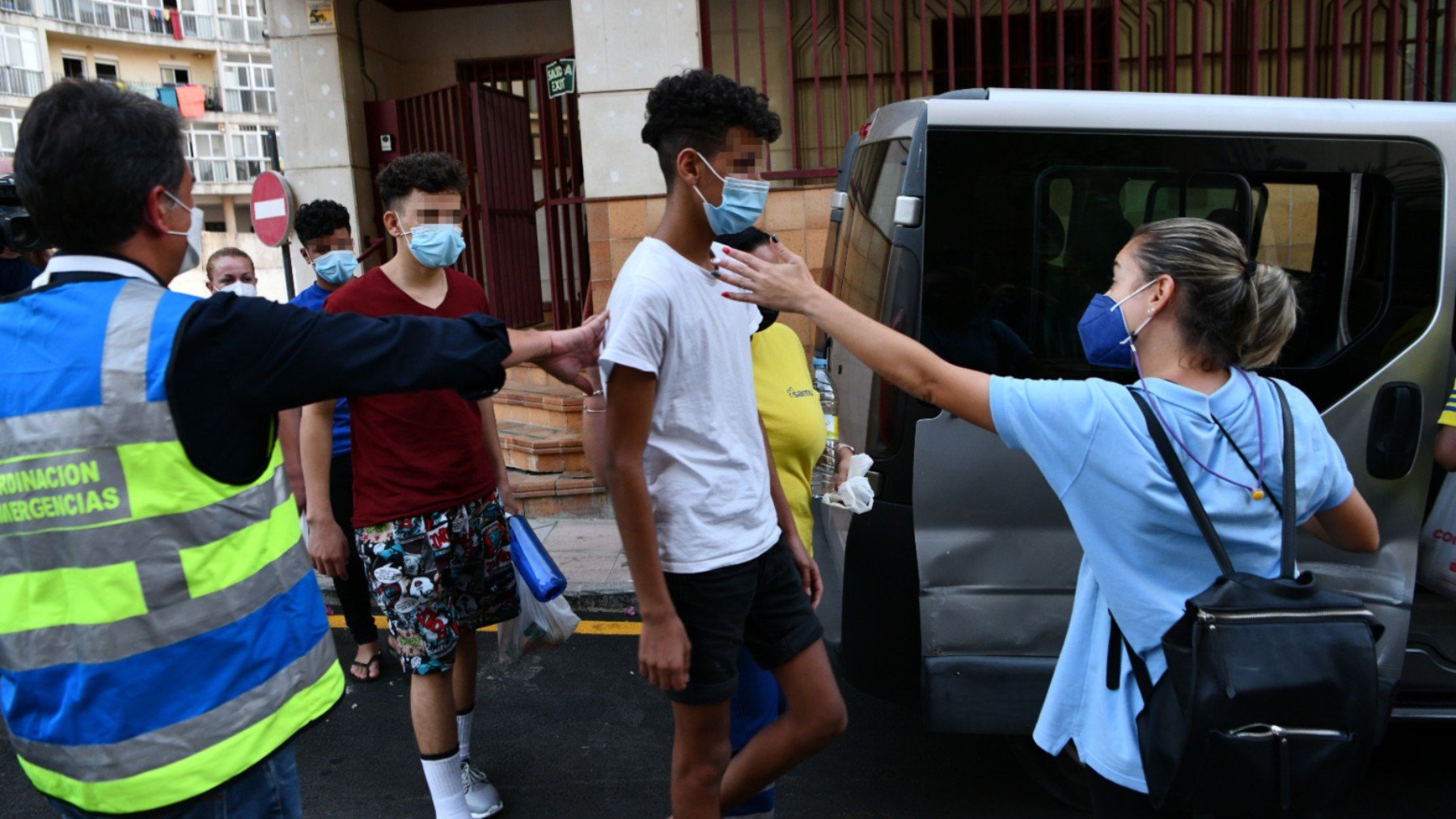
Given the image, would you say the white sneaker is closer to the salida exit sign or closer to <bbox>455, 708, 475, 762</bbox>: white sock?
<bbox>455, 708, 475, 762</bbox>: white sock

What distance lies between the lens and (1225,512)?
176 centimetres

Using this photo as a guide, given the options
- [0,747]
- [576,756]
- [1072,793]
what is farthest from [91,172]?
[0,747]

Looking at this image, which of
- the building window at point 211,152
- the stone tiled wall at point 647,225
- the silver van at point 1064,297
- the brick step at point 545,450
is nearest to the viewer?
the silver van at point 1064,297

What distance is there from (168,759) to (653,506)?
0.99 m

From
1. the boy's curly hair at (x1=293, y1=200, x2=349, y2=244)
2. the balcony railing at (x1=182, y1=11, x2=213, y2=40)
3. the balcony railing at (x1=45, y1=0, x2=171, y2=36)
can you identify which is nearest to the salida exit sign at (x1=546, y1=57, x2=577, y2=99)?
the boy's curly hair at (x1=293, y1=200, x2=349, y2=244)

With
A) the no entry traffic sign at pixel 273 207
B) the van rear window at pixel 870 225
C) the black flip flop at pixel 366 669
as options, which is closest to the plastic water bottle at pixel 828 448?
the van rear window at pixel 870 225

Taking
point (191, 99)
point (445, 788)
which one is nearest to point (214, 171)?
point (191, 99)

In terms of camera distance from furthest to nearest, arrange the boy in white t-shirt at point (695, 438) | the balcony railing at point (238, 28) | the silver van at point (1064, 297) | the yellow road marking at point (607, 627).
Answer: the balcony railing at point (238, 28)
the yellow road marking at point (607, 627)
the silver van at point (1064, 297)
the boy in white t-shirt at point (695, 438)

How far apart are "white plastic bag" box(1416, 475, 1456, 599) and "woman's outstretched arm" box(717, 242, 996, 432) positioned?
1745 millimetres

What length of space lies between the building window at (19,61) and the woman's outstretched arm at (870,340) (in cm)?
4963

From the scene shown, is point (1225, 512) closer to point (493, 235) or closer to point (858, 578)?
point (858, 578)

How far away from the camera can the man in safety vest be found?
1.51 metres

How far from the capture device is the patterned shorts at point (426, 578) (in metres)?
2.96

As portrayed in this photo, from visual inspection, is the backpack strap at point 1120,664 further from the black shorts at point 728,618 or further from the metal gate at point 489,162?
the metal gate at point 489,162
